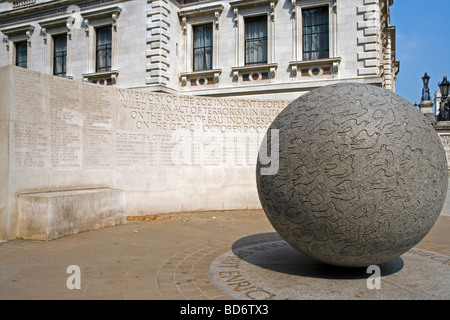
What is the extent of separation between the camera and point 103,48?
20891 mm

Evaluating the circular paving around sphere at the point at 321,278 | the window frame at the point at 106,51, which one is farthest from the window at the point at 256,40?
the circular paving around sphere at the point at 321,278

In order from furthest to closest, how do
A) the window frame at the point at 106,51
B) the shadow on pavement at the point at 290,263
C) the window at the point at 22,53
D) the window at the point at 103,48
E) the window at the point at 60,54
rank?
the window at the point at 22,53 < the window at the point at 60,54 < the window at the point at 103,48 < the window frame at the point at 106,51 < the shadow on pavement at the point at 290,263

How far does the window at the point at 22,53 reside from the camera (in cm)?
2339

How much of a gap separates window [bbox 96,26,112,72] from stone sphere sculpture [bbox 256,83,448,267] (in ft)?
62.7

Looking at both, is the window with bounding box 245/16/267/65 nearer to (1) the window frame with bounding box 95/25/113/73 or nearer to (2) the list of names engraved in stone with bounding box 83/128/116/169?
(1) the window frame with bounding box 95/25/113/73

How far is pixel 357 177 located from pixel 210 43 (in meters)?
17.9

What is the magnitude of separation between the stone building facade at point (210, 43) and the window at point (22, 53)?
1.11 metres

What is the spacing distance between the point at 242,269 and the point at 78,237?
4.07 meters

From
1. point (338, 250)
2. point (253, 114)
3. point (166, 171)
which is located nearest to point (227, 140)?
point (253, 114)

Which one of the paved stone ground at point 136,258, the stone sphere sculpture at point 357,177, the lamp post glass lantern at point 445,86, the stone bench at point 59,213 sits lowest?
the paved stone ground at point 136,258

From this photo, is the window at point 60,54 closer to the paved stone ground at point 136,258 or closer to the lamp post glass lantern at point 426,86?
the paved stone ground at point 136,258

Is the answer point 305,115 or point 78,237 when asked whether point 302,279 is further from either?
point 78,237

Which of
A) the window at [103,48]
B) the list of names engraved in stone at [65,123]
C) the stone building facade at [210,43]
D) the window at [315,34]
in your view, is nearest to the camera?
the list of names engraved in stone at [65,123]

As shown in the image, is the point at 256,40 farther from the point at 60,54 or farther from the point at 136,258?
the point at 136,258
